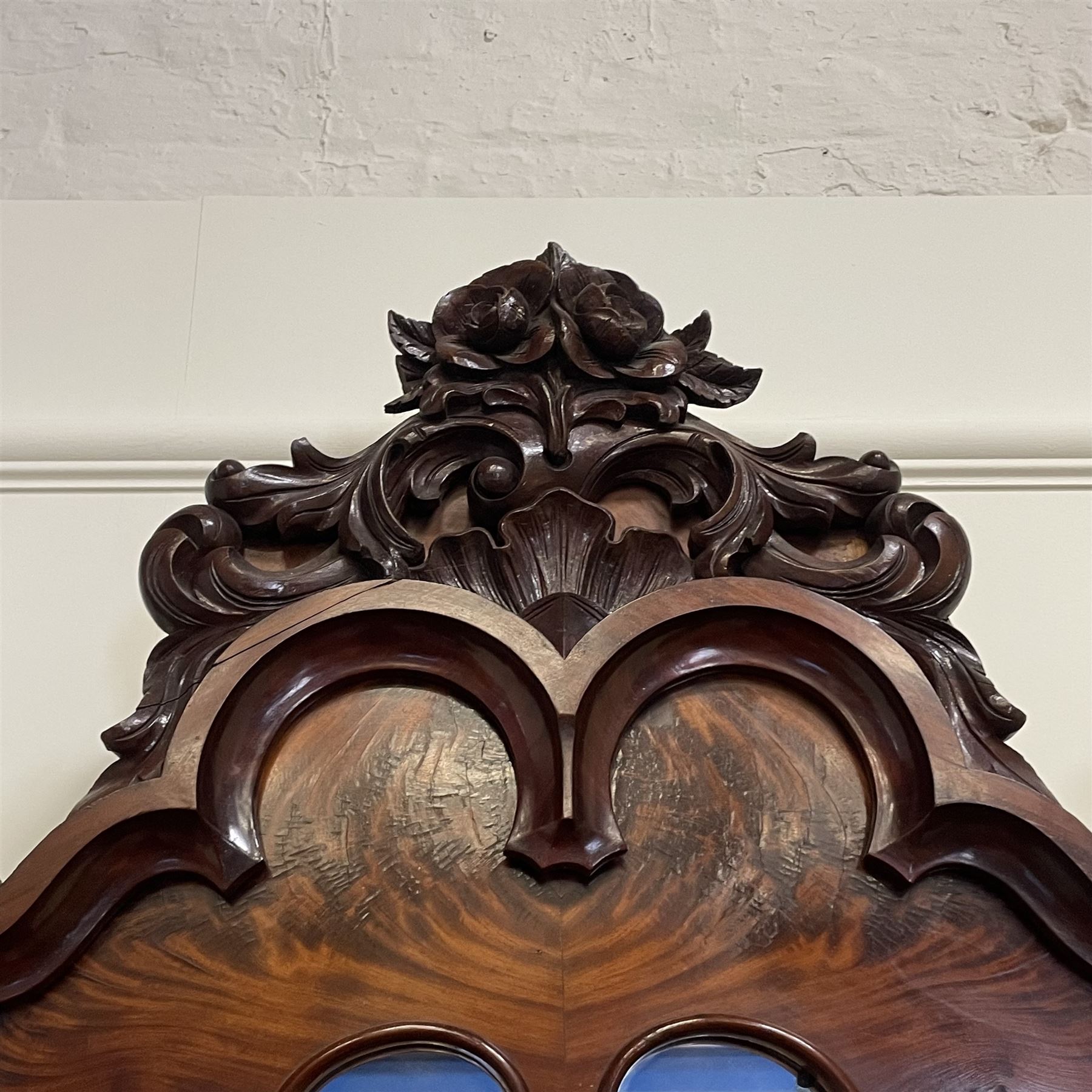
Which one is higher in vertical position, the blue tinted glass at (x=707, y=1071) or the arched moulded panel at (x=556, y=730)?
the arched moulded panel at (x=556, y=730)

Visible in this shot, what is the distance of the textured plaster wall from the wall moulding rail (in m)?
0.33

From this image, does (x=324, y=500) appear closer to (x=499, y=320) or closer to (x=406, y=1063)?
(x=499, y=320)

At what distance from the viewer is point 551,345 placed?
0.64 m

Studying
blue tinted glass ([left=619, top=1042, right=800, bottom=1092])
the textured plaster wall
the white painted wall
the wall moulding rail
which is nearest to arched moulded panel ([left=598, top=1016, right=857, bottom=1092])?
blue tinted glass ([left=619, top=1042, right=800, bottom=1092])

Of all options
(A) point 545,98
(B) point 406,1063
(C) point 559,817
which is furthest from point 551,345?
(A) point 545,98

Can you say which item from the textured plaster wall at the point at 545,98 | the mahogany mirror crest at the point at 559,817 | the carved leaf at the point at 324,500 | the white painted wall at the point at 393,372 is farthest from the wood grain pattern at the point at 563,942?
the textured plaster wall at the point at 545,98

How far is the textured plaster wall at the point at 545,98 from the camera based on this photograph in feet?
3.56

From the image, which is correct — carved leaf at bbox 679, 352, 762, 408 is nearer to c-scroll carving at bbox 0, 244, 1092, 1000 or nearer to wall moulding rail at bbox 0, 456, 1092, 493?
c-scroll carving at bbox 0, 244, 1092, 1000

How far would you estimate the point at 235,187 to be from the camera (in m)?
1.09

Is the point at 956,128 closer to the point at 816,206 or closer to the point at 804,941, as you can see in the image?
the point at 816,206

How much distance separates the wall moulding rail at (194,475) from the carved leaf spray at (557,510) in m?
0.29

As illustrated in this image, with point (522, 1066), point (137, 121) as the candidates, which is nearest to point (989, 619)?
point (522, 1066)

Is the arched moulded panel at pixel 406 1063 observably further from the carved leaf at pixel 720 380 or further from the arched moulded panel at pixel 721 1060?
the carved leaf at pixel 720 380

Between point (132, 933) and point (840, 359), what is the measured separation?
704 mm
